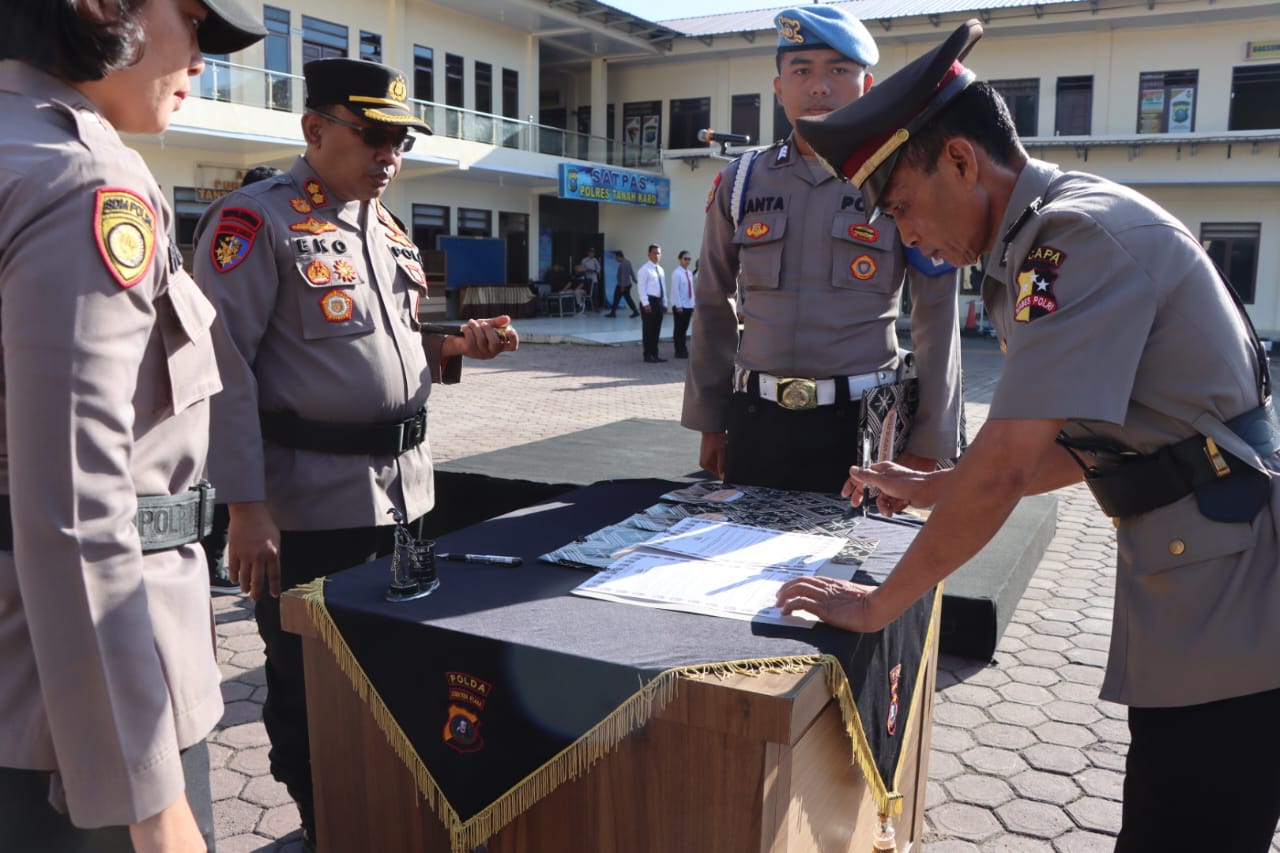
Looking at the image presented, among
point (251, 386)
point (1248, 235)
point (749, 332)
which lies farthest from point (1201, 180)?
point (251, 386)

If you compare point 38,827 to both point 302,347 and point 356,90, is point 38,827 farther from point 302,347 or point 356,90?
point 356,90

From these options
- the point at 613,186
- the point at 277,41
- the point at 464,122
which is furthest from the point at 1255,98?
the point at 277,41

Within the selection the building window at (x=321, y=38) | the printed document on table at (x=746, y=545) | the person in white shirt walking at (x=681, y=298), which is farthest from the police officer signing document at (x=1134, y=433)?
the building window at (x=321, y=38)

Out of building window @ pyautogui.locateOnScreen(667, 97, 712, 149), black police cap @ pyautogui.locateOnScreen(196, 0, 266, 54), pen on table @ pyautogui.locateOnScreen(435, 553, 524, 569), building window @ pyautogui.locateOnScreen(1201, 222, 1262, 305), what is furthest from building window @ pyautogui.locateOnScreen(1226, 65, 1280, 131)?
black police cap @ pyautogui.locateOnScreen(196, 0, 266, 54)

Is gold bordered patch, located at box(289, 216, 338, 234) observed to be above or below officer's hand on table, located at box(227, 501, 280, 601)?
above

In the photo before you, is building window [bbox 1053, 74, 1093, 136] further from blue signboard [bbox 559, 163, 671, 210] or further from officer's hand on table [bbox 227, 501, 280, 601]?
officer's hand on table [bbox 227, 501, 280, 601]

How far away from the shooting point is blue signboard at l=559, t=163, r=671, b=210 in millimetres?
22328

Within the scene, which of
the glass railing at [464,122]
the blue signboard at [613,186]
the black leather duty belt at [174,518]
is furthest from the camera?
the blue signboard at [613,186]

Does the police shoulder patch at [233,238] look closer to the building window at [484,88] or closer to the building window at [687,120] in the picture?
the building window at [484,88]

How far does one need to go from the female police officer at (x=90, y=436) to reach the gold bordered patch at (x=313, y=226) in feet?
3.62

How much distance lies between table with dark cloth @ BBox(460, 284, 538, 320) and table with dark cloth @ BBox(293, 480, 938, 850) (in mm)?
19495

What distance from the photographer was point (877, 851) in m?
1.95

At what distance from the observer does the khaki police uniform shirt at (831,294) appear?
2.77 metres

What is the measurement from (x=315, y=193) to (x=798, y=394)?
135cm
